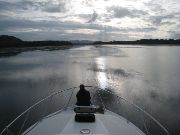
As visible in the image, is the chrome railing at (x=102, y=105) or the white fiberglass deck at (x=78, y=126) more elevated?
the white fiberglass deck at (x=78, y=126)

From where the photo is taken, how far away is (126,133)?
29.8 ft

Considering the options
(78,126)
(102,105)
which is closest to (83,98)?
(102,105)

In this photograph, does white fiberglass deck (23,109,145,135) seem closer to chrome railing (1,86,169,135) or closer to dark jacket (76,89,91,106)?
dark jacket (76,89,91,106)

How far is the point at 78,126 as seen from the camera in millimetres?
8578

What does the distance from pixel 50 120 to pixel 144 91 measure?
13890 millimetres

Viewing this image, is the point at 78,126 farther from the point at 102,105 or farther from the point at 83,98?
the point at 102,105

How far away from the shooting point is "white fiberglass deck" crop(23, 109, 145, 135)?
817 centimetres

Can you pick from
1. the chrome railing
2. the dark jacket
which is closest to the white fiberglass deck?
the dark jacket

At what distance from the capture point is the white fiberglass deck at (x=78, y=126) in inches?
322

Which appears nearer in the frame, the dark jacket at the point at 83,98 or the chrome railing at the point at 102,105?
the dark jacket at the point at 83,98

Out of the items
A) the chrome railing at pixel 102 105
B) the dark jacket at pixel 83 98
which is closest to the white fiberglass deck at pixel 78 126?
the dark jacket at pixel 83 98

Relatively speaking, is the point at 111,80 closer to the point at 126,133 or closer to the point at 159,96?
the point at 159,96

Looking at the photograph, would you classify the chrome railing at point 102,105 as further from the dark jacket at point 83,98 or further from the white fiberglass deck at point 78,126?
the white fiberglass deck at point 78,126

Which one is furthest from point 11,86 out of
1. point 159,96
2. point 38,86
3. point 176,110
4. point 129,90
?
point 176,110
